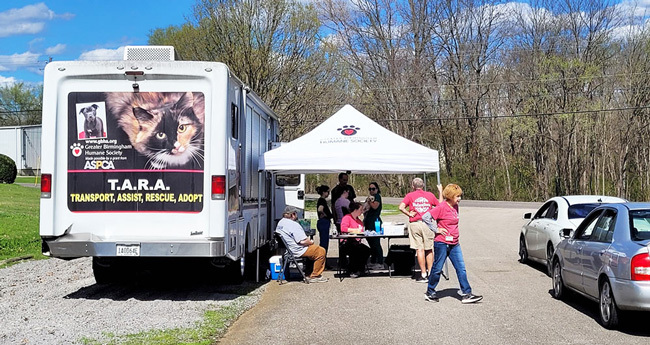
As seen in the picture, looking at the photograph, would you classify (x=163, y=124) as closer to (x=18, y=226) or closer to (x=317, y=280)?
(x=317, y=280)

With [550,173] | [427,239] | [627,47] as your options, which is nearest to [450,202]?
[427,239]

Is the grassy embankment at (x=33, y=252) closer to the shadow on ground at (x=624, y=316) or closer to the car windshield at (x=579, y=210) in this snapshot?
the shadow on ground at (x=624, y=316)

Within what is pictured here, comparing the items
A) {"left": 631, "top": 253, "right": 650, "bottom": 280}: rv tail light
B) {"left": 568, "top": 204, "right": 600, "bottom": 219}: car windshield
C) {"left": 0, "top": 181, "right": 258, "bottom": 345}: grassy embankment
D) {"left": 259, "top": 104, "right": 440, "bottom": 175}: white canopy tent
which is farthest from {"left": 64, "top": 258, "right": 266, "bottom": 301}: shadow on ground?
{"left": 631, "top": 253, "right": 650, "bottom": 280}: rv tail light

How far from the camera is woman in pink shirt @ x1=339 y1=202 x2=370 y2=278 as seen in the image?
1417 cm

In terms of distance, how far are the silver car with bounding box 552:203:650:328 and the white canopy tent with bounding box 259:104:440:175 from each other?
3.95 m

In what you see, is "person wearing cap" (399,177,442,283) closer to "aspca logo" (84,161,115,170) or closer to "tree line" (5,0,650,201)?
"aspca logo" (84,161,115,170)

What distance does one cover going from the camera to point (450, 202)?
37.1 feet

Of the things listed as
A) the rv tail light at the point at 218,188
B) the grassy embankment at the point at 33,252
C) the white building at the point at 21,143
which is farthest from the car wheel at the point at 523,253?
the white building at the point at 21,143

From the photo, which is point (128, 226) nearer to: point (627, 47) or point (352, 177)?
point (627, 47)

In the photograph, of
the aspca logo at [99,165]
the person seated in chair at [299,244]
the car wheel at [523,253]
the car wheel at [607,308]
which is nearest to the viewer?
the car wheel at [607,308]

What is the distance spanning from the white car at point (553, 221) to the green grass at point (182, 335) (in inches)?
270

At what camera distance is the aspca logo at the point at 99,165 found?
10.9 metres

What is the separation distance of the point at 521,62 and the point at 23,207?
109 feet

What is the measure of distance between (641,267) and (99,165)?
7218 millimetres
